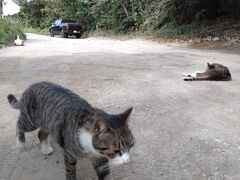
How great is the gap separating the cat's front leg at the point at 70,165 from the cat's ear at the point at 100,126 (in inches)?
27.4

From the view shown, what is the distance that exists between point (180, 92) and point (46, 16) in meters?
42.1

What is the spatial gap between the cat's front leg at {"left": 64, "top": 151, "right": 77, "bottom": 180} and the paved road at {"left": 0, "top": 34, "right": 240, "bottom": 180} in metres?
0.38

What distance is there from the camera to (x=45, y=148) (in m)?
5.46

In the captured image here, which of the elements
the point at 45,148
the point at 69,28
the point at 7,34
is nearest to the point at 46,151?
the point at 45,148

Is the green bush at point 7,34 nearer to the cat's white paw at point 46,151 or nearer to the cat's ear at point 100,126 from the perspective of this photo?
→ the cat's white paw at point 46,151

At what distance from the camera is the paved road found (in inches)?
197

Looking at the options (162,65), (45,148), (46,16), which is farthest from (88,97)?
(46,16)

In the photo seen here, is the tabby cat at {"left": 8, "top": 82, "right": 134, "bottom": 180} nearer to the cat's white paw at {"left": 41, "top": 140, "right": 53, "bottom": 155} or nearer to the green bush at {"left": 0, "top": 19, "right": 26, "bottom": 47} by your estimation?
the cat's white paw at {"left": 41, "top": 140, "right": 53, "bottom": 155}

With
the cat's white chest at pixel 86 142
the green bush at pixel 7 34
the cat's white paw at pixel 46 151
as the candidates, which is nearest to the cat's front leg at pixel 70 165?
the cat's white chest at pixel 86 142

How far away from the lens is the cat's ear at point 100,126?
360cm

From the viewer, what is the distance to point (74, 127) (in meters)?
4.12

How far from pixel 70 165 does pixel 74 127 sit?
0.45m

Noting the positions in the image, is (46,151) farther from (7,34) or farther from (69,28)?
(69,28)

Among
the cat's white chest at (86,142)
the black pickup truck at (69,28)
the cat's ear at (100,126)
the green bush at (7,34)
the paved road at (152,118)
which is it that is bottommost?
the black pickup truck at (69,28)
